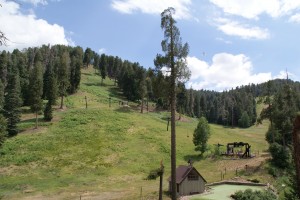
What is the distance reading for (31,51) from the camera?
16938cm

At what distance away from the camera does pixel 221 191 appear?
43656 millimetres

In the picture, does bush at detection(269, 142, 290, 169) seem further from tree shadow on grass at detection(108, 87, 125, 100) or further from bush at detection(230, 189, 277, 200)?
tree shadow on grass at detection(108, 87, 125, 100)

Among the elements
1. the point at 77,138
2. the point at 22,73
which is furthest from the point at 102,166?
the point at 22,73

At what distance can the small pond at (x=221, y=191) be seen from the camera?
39.5m

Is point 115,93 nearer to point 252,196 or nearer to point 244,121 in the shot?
point 244,121

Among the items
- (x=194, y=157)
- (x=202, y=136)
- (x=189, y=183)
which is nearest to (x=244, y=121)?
(x=202, y=136)

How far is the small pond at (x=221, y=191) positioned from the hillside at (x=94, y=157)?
5.01m

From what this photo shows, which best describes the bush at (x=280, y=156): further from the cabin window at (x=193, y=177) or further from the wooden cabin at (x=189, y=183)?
the cabin window at (x=193, y=177)

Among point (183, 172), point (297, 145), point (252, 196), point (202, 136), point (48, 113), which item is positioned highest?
point (297, 145)

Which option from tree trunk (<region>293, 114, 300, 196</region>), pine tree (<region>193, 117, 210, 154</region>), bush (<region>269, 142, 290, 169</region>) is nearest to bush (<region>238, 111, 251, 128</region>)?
pine tree (<region>193, 117, 210, 154</region>)

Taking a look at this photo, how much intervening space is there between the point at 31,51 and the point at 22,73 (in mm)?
51289

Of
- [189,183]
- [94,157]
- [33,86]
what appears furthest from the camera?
[33,86]

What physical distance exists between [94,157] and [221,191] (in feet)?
97.9

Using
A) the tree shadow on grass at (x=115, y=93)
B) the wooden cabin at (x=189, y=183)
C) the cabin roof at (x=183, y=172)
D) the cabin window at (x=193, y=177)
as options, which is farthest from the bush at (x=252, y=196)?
the tree shadow on grass at (x=115, y=93)
